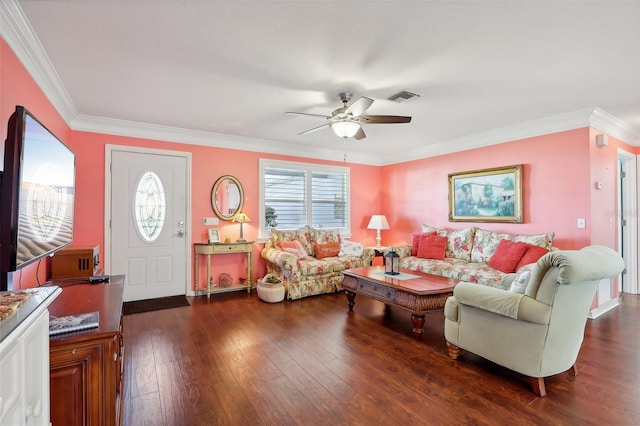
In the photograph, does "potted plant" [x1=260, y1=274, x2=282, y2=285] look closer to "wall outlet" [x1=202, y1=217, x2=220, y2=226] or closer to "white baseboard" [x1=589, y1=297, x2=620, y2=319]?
"wall outlet" [x1=202, y1=217, x2=220, y2=226]

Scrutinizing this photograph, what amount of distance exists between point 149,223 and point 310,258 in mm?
2436

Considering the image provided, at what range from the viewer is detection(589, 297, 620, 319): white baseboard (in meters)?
3.73

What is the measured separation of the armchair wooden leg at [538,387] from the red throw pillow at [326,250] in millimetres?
3350

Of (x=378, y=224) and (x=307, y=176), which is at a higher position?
(x=307, y=176)

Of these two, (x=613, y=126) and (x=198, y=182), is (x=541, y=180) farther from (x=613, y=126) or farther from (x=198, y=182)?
(x=198, y=182)

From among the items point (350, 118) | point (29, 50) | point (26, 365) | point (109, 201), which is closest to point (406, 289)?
point (350, 118)

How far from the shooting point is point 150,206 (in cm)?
443

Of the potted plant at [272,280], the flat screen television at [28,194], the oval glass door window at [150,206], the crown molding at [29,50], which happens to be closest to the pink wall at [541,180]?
the potted plant at [272,280]

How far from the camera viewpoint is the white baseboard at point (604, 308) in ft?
12.2

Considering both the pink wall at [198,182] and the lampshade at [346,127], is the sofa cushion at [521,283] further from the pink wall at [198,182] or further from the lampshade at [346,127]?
the pink wall at [198,182]

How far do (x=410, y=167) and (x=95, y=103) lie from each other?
5.00 meters

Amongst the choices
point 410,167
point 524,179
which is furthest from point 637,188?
point 410,167

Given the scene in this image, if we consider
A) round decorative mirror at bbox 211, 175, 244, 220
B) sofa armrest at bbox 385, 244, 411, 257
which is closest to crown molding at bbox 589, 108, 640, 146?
sofa armrest at bbox 385, 244, 411, 257

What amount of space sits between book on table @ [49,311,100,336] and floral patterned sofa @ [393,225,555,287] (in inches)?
144
